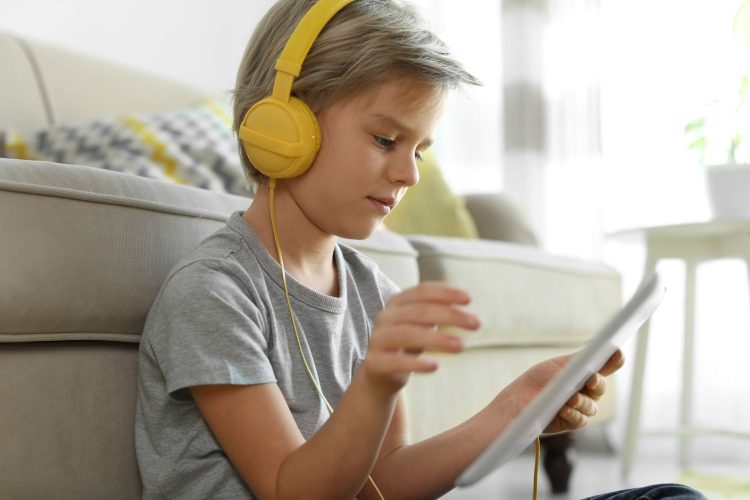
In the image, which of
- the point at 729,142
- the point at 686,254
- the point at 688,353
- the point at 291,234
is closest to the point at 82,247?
the point at 291,234

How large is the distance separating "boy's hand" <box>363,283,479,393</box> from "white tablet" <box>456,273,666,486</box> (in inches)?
2.6

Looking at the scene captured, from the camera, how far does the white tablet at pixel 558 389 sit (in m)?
0.61

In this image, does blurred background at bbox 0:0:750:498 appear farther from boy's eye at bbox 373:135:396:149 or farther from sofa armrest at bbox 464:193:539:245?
boy's eye at bbox 373:135:396:149

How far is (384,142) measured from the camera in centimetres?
91

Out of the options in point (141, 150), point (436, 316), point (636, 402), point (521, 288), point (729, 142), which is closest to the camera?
point (436, 316)

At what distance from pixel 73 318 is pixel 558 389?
52 centimetres

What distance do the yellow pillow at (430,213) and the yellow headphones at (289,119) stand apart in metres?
1.41

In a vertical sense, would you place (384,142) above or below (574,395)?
above

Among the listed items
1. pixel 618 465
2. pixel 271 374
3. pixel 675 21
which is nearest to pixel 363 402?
pixel 271 374

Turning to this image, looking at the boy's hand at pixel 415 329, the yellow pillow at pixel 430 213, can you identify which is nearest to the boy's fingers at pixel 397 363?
the boy's hand at pixel 415 329

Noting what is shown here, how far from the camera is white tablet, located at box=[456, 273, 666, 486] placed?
2.00 ft

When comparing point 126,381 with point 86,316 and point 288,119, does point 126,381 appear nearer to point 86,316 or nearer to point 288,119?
point 86,316

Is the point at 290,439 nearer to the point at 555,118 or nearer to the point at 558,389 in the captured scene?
the point at 558,389

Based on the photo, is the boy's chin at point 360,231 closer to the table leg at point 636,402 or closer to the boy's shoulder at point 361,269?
the boy's shoulder at point 361,269
